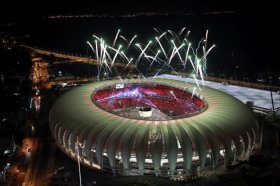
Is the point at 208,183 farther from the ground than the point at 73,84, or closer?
closer

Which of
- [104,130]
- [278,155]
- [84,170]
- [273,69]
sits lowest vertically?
[84,170]

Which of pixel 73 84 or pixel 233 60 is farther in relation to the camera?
pixel 233 60

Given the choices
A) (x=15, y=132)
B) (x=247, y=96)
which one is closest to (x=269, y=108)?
(x=247, y=96)

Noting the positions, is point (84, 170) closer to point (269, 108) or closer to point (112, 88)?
point (112, 88)

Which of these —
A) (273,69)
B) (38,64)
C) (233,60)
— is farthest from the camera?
(233,60)

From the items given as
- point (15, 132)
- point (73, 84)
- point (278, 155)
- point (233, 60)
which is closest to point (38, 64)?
point (73, 84)

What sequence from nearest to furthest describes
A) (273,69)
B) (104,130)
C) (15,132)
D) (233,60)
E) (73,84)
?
1. (104,130)
2. (15,132)
3. (73,84)
4. (273,69)
5. (233,60)

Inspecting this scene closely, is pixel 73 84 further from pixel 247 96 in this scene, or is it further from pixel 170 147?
pixel 170 147
